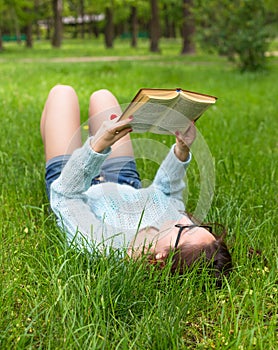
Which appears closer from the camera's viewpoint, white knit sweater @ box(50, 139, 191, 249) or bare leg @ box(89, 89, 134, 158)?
white knit sweater @ box(50, 139, 191, 249)

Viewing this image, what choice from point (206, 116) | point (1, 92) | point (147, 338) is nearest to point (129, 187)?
point (147, 338)

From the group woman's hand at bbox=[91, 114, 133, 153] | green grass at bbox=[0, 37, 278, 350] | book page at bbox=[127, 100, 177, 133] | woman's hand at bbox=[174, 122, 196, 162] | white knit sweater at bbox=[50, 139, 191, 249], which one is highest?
book page at bbox=[127, 100, 177, 133]

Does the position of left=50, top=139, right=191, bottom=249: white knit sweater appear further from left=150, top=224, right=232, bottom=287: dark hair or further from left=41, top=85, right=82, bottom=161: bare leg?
left=41, top=85, right=82, bottom=161: bare leg

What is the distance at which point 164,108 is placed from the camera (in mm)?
2238

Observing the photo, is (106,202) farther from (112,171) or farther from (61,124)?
(61,124)

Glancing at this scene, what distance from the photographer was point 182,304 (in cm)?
212

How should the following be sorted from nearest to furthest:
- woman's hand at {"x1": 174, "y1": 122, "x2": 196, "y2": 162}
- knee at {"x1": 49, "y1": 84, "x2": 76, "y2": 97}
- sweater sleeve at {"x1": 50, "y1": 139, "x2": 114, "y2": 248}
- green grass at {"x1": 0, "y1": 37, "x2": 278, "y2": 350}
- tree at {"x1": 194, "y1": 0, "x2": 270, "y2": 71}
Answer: green grass at {"x1": 0, "y1": 37, "x2": 278, "y2": 350} < sweater sleeve at {"x1": 50, "y1": 139, "x2": 114, "y2": 248} < woman's hand at {"x1": 174, "y1": 122, "x2": 196, "y2": 162} < knee at {"x1": 49, "y1": 84, "x2": 76, "y2": 97} < tree at {"x1": 194, "y1": 0, "x2": 270, "y2": 71}

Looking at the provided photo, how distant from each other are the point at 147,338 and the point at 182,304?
270mm

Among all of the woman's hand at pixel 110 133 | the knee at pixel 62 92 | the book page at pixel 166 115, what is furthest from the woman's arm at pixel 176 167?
the knee at pixel 62 92

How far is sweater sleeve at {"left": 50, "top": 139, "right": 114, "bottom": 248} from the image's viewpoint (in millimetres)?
2506

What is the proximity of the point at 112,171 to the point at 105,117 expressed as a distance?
0.48 meters

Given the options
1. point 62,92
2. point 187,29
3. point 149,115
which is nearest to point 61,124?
→ point 62,92

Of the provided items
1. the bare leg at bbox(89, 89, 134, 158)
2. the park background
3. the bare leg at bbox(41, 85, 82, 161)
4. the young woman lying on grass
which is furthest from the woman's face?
the bare leg at bbox(41, 85, 82, 161)

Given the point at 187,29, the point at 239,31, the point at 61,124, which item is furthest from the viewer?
the point at 187,29
